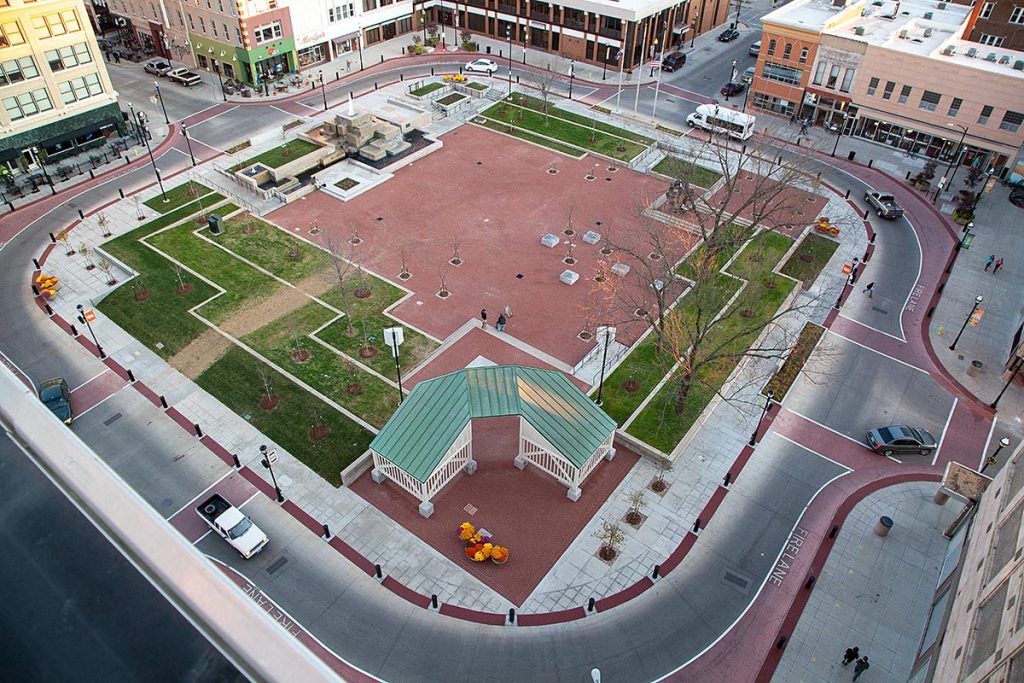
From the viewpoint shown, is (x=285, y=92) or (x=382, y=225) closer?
(x=382, y=225)

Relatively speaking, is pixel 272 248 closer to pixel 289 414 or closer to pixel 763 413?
pixel 289 414

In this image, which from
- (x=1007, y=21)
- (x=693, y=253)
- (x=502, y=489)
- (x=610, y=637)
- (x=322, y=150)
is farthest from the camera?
(x=1007, y=21)

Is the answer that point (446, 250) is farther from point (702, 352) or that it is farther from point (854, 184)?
point (854, 184)

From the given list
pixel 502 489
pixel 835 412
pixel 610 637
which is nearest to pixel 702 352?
pixel 835 412

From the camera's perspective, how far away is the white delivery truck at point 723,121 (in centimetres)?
6275

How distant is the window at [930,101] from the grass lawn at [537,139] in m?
31.0

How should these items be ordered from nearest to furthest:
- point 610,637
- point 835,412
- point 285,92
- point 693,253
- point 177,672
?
point 177,672
point 610,637
point 835,412
point 693,253
point 285,92

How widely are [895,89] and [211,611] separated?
232 feet

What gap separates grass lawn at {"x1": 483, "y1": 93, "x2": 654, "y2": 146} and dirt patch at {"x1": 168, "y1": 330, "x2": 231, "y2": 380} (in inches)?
1505

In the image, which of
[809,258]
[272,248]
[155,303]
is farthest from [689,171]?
[155,303]

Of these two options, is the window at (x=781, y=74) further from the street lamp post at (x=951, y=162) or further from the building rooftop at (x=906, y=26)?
the street lamp post at (x=951, y=162)

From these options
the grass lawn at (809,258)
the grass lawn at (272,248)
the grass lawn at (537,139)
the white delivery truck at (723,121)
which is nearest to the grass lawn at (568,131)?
the grass lawn at (537,139)

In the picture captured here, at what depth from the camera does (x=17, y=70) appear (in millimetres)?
52062

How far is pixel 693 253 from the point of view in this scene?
48.6 meters
